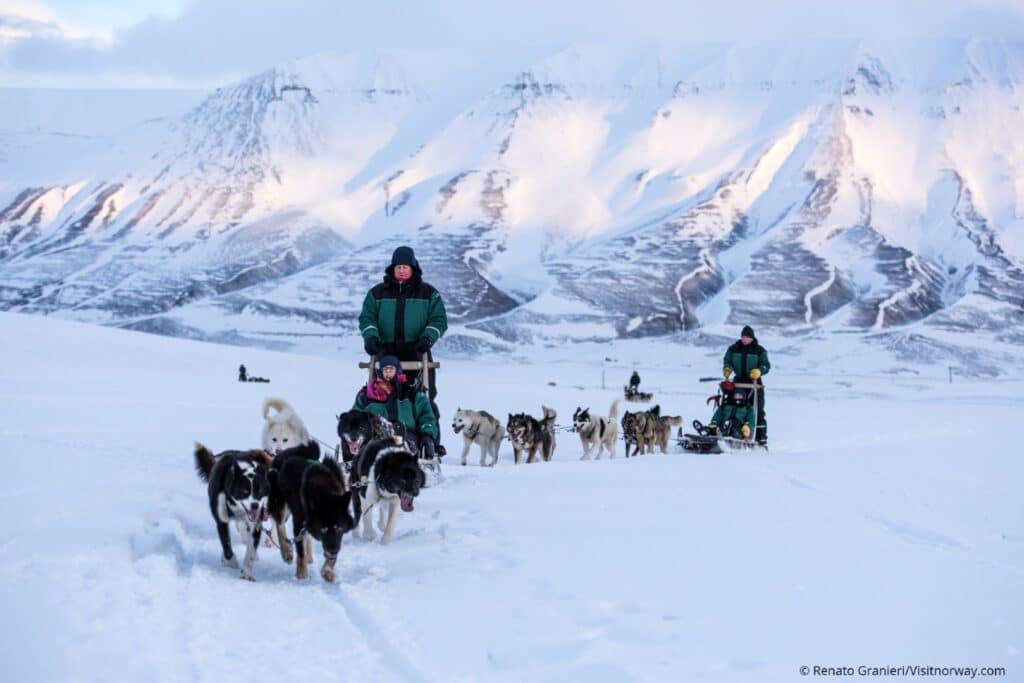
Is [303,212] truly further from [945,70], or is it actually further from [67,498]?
[67,498]

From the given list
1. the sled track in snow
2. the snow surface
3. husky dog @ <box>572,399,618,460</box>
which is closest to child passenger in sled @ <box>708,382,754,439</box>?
husky dog @ <box>572,399,618,460</box>

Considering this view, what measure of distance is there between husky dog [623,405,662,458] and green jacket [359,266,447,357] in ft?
19.9

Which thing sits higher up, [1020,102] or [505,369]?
[1020,102]

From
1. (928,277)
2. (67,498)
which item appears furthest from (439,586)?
(928,277)

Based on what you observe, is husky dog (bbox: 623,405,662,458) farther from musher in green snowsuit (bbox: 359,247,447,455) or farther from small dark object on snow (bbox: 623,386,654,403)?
small dark object on snow (bbox: 623,386,654,403)

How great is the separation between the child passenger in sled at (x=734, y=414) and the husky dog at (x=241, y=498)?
9.17 meters

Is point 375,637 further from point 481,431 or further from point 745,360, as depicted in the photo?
point 745,360

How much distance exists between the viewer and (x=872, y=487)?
891cm

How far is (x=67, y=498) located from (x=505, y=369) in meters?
47.1

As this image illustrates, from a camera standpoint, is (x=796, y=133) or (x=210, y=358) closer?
(x=210, y=358)

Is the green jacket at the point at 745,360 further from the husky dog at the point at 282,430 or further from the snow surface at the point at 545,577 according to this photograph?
the husky dog at the point at 282,430

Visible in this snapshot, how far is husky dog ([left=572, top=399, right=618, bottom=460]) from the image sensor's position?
1379 centimetres

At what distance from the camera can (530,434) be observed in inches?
501

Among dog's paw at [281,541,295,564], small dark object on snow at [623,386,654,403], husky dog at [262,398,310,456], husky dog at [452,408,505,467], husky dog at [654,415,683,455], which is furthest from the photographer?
small dark object on snow at [623,386,654,403]
